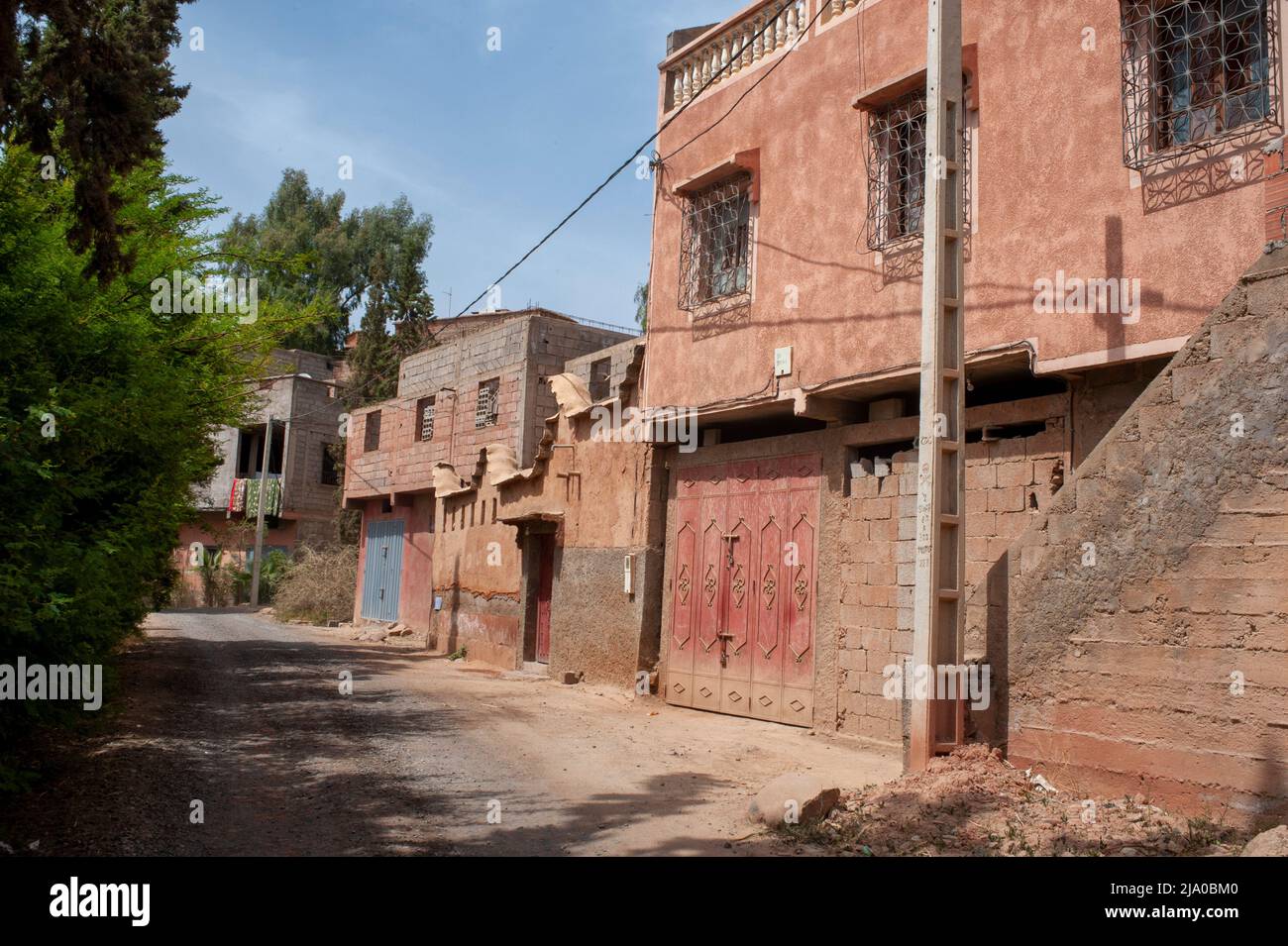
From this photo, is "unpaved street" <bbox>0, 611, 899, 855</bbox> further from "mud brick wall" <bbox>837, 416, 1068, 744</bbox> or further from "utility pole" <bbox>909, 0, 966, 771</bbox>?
"utility pole" <bbox>909, 0, 966, 771</bbox>

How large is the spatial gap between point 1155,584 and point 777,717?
5.39 m

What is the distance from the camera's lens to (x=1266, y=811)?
18.8 feet

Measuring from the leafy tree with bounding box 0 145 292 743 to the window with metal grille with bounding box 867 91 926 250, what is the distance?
6603 mm

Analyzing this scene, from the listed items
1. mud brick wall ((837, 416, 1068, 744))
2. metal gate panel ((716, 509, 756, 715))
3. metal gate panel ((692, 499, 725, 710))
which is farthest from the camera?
metal gate panel ((692, 499, 725, 710))

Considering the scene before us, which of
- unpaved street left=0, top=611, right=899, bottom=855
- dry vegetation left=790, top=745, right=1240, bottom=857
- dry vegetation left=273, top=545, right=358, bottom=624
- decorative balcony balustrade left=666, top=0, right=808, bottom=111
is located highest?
decorative balcony balustrade left=666, top=0, right=808, bottom=111

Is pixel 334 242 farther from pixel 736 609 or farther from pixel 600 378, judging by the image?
pixel 736 609

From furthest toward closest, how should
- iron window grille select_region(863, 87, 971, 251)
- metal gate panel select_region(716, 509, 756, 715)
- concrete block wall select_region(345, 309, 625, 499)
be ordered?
1. concrete block wall select_region(345, 309, 625, 499)
2. metal gate panel select_region(716, 509, 756, 715)
3. iron window grille select_region(863, 87, 971, 251)

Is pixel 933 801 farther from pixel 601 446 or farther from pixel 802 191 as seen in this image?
pixel 601 446

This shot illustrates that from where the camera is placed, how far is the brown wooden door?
56.6ft

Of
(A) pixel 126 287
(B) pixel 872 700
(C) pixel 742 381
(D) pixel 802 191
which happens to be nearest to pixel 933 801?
(B) pixel 872 700

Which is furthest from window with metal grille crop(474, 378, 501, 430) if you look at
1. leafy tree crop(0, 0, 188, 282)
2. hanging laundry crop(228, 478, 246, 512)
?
hanging laundry crop(228, 478, 246, 512)

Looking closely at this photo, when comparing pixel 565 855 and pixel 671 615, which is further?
pixel 671 615

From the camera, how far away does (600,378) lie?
20.8 metres

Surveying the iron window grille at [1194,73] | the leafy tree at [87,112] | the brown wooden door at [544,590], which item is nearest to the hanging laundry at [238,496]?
the brown wooden door at [544,590]
